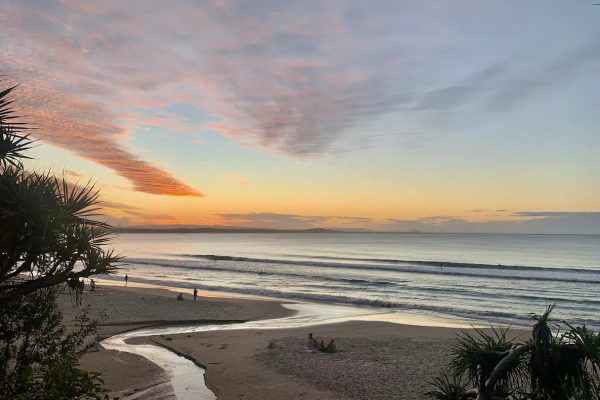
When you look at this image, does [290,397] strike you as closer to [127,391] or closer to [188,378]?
[188,378]

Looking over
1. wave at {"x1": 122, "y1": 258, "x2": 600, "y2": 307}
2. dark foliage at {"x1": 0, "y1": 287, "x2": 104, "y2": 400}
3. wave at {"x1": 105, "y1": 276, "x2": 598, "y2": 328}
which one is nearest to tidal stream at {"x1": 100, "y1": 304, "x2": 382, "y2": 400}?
wave at {"x1": 105, "y1": 276, "x2": 598, "y2": 328}

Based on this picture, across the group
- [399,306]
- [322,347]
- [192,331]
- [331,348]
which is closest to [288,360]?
[322,347]

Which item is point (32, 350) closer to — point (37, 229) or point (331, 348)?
point (37, 229)

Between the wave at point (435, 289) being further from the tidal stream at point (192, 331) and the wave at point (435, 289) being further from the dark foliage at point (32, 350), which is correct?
the dark foliage at point (32, 350)

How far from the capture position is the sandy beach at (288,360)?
13.5 m

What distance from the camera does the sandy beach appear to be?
13.5 metres

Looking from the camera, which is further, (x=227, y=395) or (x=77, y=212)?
(x=227, y=395)

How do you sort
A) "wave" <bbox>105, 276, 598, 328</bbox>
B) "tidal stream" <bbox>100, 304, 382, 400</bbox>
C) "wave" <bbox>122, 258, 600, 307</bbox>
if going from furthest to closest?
"wave" <bbox>122, 258, 600, 307</bbox> < "wave" <bbox>105, 276, 598, 328</bbox> < "tidal stream" <bbox>100, 304, 382, 400</bbox>

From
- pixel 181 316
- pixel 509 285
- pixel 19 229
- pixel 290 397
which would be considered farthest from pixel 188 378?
pixel 509 285

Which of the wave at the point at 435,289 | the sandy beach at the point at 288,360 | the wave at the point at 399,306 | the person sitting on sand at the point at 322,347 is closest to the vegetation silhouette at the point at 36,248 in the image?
the sandy beach at the point at 288,360

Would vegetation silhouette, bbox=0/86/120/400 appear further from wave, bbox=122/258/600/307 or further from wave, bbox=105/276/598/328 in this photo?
wave, bbox=122/258/600/307

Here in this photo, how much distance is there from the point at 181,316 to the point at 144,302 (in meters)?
5.98

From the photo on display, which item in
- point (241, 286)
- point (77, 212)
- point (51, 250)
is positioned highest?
point (77, 212)

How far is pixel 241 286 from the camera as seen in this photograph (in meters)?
47.0
